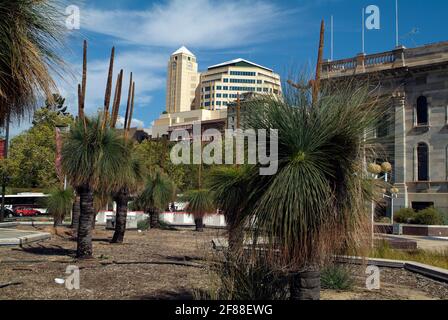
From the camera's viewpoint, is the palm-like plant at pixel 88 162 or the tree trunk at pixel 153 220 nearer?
the palm-like plant at pixel 88 162

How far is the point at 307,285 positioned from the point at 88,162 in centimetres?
864

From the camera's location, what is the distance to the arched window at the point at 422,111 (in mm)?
41972

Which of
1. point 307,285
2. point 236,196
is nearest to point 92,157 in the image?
point 236,196

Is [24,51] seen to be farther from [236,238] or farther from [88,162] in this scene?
[88,162]

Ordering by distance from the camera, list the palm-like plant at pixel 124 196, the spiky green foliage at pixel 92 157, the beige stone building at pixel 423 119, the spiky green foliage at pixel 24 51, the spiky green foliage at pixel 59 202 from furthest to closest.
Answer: the beige stone building at pixel 423 119 → the spiky green foliage at pixel 59 202 → the palm-like plant at pixel 124 196 → the spiky green foliage at pixel 92 157 → the spiky green foliage at pixel 24 51

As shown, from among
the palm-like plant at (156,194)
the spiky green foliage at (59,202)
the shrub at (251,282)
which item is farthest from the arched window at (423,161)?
the shrub at (251,282)

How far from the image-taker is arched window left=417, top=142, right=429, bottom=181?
137 ft

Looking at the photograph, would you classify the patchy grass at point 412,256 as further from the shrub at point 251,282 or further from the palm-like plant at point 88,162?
the palm-like plant at point 88,162

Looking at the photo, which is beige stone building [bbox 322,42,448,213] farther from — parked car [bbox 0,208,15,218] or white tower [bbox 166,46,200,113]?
white tower [bbox 166,46,200,113]

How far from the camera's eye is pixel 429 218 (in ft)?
105

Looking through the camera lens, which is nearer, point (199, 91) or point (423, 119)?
point (423, 119)

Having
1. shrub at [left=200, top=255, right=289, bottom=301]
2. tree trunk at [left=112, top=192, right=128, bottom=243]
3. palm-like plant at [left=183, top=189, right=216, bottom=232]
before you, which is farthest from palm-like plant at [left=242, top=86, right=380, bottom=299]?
palm-like plant at [left=183, top=189, right=216, bottom=232]

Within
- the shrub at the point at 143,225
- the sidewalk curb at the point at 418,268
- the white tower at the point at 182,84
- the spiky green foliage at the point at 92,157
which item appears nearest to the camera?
the sidewalk curb at the point at 418,268
